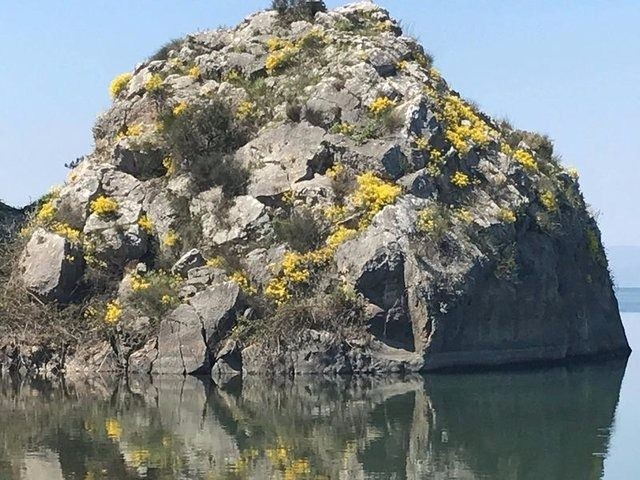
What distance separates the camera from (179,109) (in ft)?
127

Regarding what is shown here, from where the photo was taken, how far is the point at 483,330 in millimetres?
33688

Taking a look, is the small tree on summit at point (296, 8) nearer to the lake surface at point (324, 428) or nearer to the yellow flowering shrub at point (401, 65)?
the yellow flowering shrub at point (401, 65)

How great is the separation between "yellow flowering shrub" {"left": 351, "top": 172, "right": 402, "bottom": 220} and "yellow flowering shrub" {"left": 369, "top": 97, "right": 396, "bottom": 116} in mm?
2966

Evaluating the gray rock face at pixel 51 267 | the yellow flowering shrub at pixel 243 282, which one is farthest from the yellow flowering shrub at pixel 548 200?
the gray rock face at pixel 51 267

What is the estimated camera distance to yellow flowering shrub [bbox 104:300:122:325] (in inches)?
1303

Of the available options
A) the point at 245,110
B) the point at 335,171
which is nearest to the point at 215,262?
the point at 335,171

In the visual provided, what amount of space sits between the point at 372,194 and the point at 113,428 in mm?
13668

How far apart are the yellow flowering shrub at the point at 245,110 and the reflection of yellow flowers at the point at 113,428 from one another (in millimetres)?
16753

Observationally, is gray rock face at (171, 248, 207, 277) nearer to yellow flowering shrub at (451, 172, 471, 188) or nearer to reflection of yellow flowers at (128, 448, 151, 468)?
yellow flowering shrub at (451, 172, 471, 188)

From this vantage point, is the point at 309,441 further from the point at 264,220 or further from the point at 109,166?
the point at 109,166

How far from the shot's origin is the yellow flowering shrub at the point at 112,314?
33094 mm

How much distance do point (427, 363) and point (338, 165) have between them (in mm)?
7368

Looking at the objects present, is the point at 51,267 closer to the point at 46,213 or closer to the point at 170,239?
the point at 46,213

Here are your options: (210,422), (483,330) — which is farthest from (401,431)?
(483,330)
